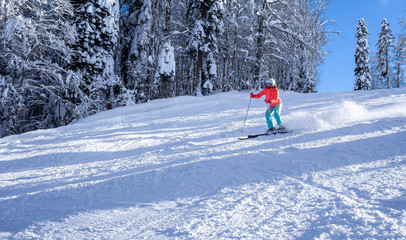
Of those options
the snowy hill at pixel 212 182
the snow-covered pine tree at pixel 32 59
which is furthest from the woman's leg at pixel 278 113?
the snow-covered pine tree at pixel 32 59

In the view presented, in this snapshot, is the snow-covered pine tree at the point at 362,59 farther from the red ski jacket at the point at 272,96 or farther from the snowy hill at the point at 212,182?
the red ski jacket at the point at 272,96

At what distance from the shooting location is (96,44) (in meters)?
14.7

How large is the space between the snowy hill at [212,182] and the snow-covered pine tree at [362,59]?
3514 centimetres

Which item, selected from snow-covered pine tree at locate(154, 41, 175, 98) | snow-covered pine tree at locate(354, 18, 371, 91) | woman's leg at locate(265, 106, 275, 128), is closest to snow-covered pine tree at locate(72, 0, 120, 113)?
snow-covered pine tree at locate(154, 41, 175, 98)

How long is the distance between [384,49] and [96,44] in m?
43.9

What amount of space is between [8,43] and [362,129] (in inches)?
576

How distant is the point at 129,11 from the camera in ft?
64.5

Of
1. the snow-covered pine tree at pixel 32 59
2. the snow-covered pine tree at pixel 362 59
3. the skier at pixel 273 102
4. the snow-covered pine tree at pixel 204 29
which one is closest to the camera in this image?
the skier at pixel 273 102

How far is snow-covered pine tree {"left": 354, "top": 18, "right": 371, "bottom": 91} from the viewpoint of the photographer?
36906 mm

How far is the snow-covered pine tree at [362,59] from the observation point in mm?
36906

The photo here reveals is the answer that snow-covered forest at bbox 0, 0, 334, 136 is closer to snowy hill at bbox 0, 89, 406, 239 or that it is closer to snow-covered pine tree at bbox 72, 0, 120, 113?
snow-covered pine tree at bbox 72, 0, 120, 113

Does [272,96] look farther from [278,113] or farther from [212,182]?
[212,182]

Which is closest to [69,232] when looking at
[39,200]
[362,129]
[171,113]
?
[39,200]

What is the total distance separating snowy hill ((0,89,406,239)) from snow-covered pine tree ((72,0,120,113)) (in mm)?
7698
